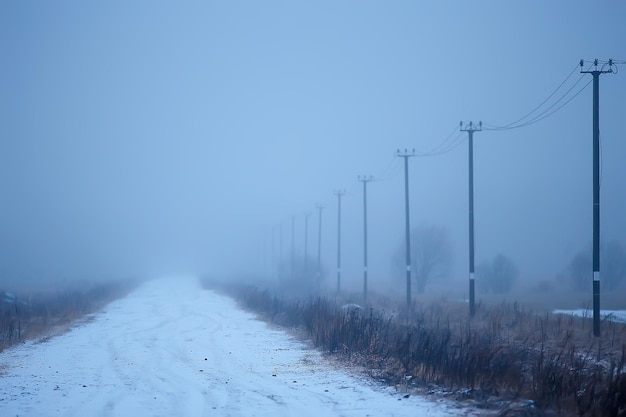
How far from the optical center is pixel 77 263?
184 meters

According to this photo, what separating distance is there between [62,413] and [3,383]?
3564mm

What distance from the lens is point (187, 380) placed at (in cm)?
1375

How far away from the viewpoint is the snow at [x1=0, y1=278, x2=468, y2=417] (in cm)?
1083

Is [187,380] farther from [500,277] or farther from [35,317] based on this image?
[500,277]

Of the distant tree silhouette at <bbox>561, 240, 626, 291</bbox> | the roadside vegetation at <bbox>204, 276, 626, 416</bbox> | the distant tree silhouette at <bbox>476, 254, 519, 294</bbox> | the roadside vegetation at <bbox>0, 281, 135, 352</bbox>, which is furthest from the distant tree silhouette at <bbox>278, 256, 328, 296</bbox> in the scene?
the roadside vegetation at <bbox>204, 276, 626, 416</bbox>

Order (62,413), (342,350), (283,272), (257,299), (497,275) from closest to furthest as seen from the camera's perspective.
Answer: (62,413) → (342,350) → (257,299) → (497,275) → (283,272)

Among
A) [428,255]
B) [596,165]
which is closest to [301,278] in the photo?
[428,255]

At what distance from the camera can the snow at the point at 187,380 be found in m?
10.8

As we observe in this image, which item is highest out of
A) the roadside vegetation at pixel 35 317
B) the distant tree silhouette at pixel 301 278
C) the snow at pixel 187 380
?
the snow at pixel 187 380

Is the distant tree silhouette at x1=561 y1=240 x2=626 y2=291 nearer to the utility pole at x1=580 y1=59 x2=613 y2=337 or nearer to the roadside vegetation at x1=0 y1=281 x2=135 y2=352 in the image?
the roadside vegetation at x1=0 y1=281 x2=135 y2=352

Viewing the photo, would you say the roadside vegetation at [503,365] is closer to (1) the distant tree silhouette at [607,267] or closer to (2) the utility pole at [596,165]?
(2) the utility pole at [596,165]

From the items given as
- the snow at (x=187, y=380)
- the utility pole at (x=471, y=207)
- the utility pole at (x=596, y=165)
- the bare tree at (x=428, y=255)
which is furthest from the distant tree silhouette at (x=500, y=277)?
the snow at (x=187, y=380)

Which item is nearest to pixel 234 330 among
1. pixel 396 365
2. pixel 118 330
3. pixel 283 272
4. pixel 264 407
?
pixel 118 330

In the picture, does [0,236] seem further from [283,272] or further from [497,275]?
[497,275]
